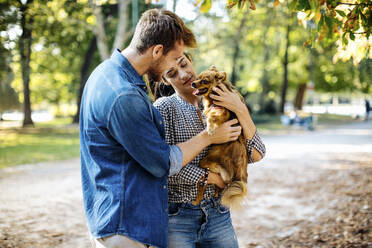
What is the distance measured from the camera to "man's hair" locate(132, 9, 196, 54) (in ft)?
6.27

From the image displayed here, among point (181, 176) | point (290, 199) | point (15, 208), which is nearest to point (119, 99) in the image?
point (181, 176)

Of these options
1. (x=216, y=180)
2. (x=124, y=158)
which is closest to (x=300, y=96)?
(x=216, y=180)

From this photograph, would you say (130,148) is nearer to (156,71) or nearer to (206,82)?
(156,71)

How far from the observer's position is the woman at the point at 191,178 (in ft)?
7.51

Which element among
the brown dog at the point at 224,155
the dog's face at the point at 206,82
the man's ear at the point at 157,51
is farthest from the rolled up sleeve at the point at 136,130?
the dog's face at the point at 206,82

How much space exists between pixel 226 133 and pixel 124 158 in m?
0.79

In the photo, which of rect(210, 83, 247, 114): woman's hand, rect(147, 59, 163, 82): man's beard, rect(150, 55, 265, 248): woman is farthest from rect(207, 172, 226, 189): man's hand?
rect(147, 59, 163, 82): man's beard

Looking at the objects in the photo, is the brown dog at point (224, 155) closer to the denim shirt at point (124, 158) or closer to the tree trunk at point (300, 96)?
the denim shirt at point (124, 158)

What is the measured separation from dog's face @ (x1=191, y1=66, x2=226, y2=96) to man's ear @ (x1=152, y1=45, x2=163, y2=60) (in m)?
0.61

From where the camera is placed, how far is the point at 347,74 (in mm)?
35375

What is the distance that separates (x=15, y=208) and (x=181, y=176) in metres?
5.71

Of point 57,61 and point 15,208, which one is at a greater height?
point 57,61

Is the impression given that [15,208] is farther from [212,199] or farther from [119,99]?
[119,99]

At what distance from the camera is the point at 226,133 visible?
2.29 metres
